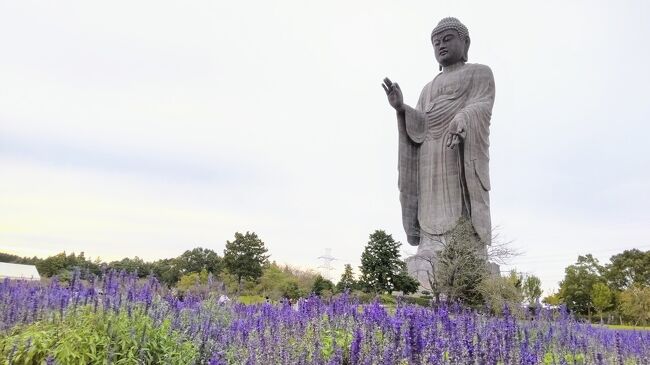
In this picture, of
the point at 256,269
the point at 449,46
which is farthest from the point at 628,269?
Result: the point at 449,46

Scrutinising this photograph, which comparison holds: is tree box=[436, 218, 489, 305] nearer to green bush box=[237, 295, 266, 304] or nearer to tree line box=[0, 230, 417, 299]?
green bush box=[237, 295, 266, 304]

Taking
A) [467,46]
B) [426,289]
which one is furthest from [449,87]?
→ [426,289]

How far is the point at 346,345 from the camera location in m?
5.62

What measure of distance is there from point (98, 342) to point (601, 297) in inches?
2322

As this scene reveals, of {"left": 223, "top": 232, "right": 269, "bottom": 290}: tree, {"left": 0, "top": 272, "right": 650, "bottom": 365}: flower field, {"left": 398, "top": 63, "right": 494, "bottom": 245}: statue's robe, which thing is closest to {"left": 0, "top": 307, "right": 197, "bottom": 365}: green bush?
{"left": 0, "top": 272, "right": 650, "bottom": 365}: flower field

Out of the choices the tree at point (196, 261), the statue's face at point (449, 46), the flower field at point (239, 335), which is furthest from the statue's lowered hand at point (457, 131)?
the tree at point (196, 261)

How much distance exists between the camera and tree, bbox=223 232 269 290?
56.8 meters

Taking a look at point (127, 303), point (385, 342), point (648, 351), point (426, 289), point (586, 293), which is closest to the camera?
point (385, 342)

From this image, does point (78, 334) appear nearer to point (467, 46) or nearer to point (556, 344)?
point (556, 344)

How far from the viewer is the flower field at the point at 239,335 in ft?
14.3

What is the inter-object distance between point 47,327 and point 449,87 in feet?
69.1

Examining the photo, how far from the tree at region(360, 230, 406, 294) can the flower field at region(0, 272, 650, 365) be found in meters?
39.8

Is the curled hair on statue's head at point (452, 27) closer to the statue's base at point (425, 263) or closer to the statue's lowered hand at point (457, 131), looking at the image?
the statue's lowered hand at point (457, 131)

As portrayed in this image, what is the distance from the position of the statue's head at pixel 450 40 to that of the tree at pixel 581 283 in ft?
145
